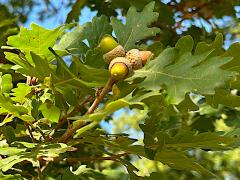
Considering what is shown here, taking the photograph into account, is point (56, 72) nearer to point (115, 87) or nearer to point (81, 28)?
point (115, 87)

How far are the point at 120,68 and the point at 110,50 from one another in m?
0.11

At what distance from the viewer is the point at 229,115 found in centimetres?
276

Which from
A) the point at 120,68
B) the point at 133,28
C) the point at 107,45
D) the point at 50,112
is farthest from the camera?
the point at 133,28

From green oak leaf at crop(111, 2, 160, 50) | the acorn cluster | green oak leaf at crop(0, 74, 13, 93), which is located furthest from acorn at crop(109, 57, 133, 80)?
green oak leaf at crop(0, 74, 13, 93)

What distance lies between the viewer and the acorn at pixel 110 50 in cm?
135

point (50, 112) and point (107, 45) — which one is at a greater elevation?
point (107, 45)

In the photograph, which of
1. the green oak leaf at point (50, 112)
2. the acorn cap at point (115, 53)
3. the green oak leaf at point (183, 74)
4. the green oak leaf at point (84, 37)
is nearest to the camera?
the green oak leaf at point (183, 74)

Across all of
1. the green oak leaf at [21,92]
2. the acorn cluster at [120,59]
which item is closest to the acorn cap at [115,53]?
the acorn cluster at [120,59]

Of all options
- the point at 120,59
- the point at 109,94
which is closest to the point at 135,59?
the point at 120,59

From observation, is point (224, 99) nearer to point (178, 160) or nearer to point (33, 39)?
point (178, 160)

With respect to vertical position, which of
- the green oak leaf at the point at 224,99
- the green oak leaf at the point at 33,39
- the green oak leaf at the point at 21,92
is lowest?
the green oak leaf at the point at 224,99

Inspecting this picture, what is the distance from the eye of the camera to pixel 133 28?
1583 mm

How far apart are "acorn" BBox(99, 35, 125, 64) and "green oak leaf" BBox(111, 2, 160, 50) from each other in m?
0.14

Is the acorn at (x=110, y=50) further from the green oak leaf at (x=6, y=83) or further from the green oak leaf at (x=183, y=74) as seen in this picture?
the green oak leaf at (x=6, y=83)
